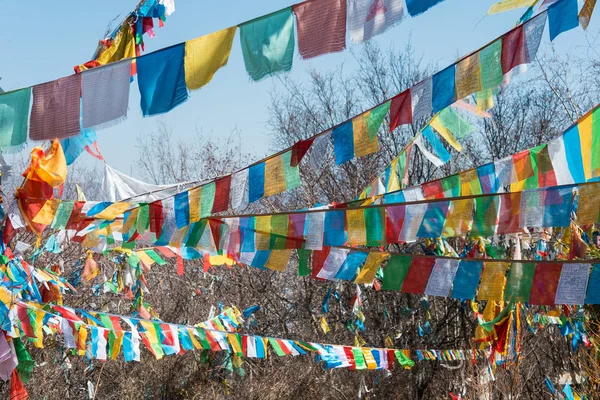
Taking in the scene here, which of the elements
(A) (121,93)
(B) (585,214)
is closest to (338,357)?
(B) (585,214)

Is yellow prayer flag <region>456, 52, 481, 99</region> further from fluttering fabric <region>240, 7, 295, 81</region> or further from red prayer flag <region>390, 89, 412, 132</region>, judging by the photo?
fluttering fabric <region>240, 7, 295, 81</region>

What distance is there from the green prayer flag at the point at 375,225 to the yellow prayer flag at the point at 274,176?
810mm

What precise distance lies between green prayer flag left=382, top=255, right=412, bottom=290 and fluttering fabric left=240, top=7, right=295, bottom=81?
9.45 feet

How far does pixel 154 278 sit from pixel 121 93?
1415cm

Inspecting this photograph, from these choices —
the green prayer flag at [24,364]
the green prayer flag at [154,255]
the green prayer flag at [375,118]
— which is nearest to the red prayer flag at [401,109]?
the green prayer flag at [375,118]

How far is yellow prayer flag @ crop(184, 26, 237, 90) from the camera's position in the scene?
4270mm

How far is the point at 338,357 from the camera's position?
1007 cm

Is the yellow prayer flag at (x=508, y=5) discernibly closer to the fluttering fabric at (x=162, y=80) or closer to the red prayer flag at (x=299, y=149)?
the red prayer flag at (x=299, y=149)

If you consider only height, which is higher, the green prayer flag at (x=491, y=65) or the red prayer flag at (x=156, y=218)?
the green prayer flag at (x=491, y=65)

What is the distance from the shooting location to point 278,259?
6.76 metres

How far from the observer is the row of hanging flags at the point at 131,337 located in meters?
7.25

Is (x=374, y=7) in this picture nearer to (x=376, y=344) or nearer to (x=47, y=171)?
(x=47, y=171)

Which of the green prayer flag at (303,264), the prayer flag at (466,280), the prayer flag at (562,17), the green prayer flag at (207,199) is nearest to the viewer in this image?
the prayer flag at (562,17)

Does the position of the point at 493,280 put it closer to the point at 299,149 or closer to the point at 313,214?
the point at 313,214
